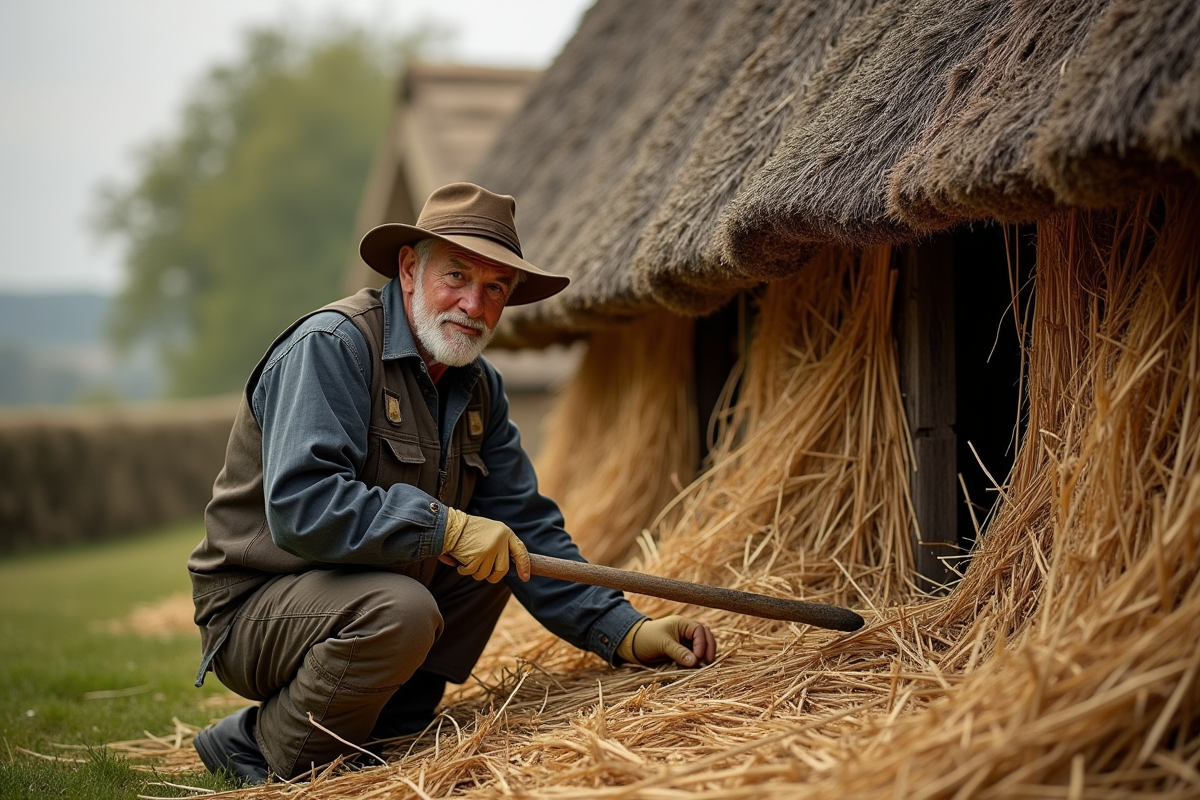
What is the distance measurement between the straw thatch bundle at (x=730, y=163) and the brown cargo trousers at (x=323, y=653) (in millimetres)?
1006

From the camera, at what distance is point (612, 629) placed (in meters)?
Answer: 2.47

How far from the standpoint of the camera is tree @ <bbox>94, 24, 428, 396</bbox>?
25078 millimetres

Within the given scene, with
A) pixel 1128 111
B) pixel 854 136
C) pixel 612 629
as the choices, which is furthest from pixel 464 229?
pixel 1128 111

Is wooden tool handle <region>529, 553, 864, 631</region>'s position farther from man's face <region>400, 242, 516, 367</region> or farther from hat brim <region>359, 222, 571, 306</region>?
hat brim <region>359, 222, 571, 306</region>

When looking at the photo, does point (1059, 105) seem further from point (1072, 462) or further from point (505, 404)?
point (505, 404)

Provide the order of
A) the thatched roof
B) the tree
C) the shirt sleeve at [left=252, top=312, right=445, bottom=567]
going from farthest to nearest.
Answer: the tree
the shirt sleeve at [left=252, top=312, right=445, bottom=567]
the thatched roof

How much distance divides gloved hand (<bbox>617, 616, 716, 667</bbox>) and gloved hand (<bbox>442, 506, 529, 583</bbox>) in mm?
393

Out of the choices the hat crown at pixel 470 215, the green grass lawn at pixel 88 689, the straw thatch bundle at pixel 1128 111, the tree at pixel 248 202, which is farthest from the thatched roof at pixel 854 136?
the tree at pixel 248 202

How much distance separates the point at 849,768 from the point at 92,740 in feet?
6.64

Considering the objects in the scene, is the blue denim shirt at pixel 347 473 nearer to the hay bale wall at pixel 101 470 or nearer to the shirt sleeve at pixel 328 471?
the shirt sleeve at pixel 328 471

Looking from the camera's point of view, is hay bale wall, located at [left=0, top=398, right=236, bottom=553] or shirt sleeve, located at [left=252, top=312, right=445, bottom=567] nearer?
shirt sleeve, located at [left=252, top=312, right=445, bottom=567]

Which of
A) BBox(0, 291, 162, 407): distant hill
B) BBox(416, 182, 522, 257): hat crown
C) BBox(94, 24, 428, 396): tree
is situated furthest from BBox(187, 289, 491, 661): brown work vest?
BBox(0, 291, 162, 407): distant hill

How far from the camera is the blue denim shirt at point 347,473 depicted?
6.88 ft

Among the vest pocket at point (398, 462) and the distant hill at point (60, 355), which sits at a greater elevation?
the vest pocket at point (398, 462)
